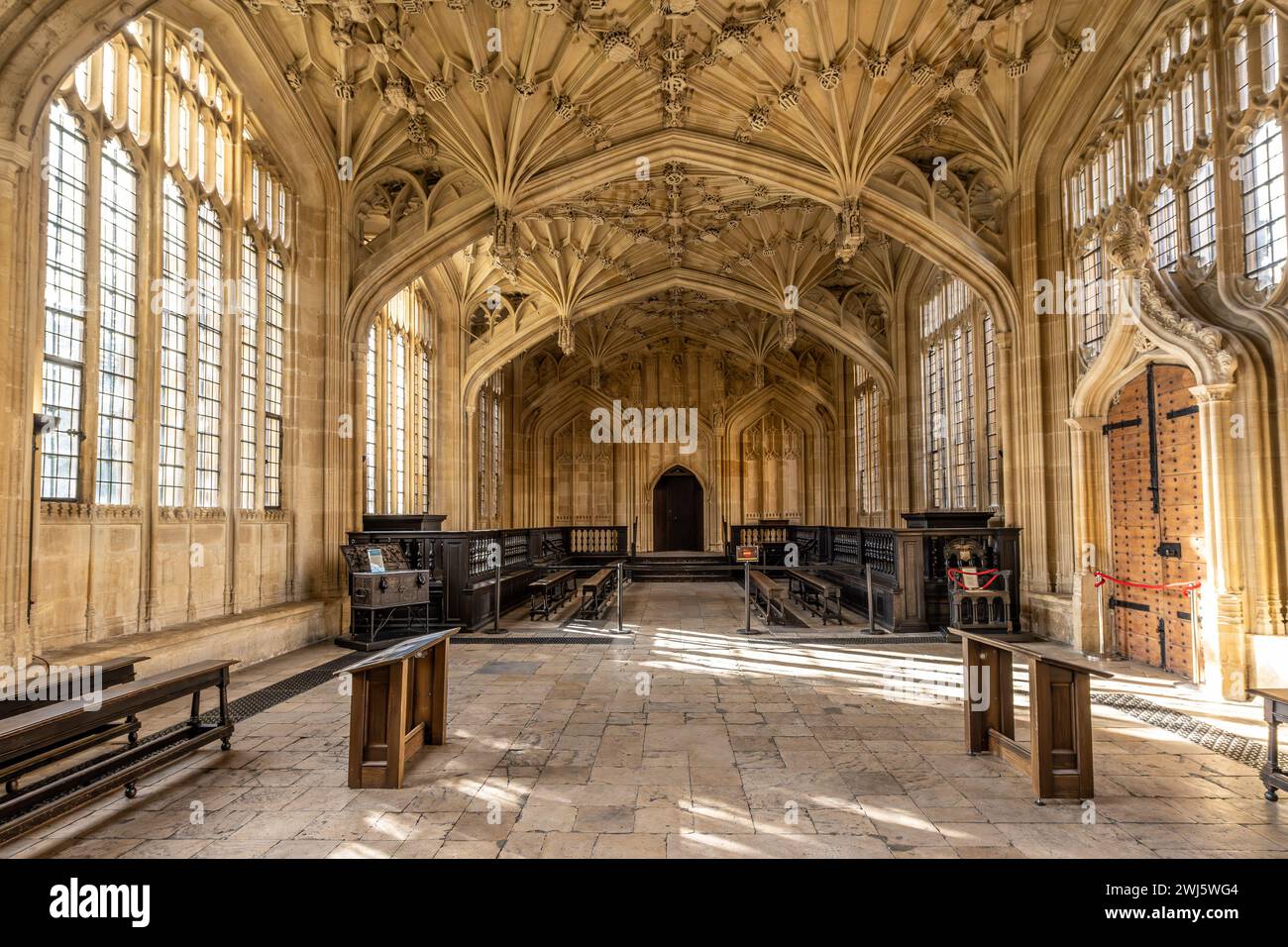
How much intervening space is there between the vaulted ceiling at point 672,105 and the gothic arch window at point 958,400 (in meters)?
2.07

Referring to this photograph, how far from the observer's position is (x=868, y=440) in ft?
71.3

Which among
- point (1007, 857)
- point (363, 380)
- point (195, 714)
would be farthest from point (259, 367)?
point (1007, 857)

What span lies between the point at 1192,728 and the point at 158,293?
1089cm

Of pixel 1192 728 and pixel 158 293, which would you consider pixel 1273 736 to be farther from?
pixel 158 293

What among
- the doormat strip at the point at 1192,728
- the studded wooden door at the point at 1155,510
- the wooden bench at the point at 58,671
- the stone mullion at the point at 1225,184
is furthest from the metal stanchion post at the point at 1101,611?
the wooden bench at the point at 58,671

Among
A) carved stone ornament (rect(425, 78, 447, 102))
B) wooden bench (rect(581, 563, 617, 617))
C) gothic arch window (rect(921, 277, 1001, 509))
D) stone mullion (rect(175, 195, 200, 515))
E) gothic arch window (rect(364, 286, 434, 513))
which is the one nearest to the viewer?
stone mullion (rect(175, 195, 200, 515))

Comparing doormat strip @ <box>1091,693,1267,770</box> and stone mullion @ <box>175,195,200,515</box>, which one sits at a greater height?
stone mullion @ <box>175,195,200,515</box>

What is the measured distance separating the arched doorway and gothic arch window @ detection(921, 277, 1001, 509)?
11421mm

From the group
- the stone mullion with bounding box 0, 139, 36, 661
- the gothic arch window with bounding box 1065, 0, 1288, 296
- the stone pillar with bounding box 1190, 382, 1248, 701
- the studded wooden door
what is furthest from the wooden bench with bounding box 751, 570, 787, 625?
the stone mullion with bounding box 0, 139, 36, 661

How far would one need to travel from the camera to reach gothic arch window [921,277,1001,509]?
1354cm

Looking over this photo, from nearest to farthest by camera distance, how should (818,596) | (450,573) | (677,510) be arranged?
1. (450,573)
2. (818,596)
3. (677,510)

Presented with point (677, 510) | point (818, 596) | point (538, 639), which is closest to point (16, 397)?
point (538, 639)

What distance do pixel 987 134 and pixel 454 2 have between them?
8475 mm

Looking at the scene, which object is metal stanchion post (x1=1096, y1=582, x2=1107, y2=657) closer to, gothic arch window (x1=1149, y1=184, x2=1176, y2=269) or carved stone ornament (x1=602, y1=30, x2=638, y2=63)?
gothic arch window (x1=1149, y1=184, x2=1176, y2=269)
